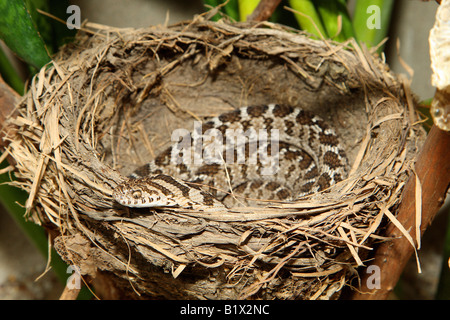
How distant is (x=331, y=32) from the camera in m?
3.22

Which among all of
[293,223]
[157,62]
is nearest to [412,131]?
[293,223]

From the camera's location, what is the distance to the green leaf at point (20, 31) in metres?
2.35

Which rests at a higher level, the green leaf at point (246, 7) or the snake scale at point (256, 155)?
the green leaf at point (246, 7)

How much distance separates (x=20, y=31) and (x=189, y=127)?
1751 mm

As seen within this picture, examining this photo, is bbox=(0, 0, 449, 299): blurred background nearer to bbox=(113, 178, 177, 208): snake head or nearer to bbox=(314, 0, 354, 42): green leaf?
bbox=(314, 0, 354, 42): green leaf

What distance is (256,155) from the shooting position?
149 inches

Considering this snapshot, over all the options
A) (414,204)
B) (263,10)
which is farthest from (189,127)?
(414,204)

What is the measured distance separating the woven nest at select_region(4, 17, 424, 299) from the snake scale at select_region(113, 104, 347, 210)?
0.77ft

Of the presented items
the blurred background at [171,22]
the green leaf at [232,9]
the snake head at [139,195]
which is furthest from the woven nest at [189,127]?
the blurred background at [171,22]

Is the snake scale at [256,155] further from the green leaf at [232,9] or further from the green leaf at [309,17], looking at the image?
the green leaf at [232,9]

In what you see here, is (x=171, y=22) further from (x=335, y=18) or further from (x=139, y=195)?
(x=139, y=195)

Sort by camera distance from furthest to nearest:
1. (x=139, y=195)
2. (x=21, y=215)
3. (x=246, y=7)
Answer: (x=246, y=7)
(x=21, y=215)
(x=139, y=195)

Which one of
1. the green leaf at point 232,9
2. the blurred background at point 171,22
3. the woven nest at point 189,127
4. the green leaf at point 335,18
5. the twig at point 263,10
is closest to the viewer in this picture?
the woven nest at point 189,127

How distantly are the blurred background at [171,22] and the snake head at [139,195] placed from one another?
171 cm
